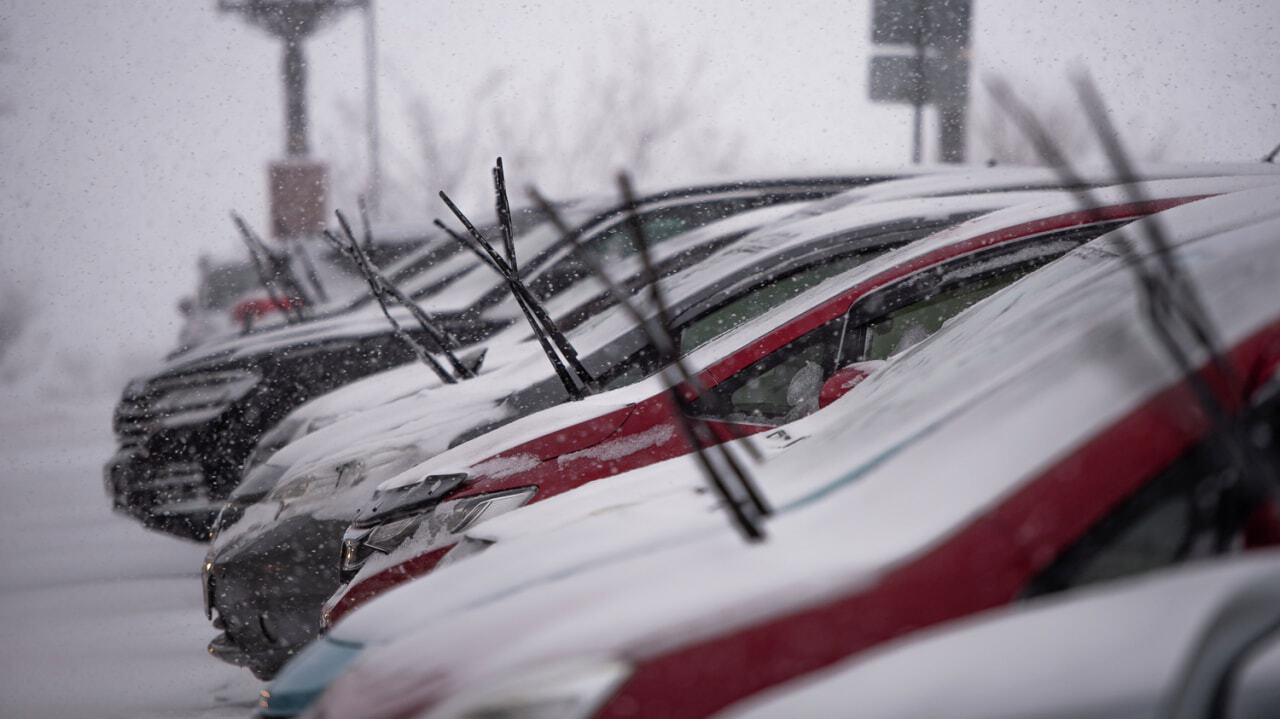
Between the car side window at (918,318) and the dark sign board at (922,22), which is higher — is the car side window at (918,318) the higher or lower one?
the lower one

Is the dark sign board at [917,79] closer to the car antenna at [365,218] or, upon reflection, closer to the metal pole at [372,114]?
the car antenna at [365,218]

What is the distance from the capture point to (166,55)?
829 inches

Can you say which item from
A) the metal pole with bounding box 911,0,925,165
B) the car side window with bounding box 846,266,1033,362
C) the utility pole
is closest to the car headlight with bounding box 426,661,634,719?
the car side window with bounding box 846,266,1033,362

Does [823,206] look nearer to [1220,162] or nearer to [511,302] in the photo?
[1220,162]

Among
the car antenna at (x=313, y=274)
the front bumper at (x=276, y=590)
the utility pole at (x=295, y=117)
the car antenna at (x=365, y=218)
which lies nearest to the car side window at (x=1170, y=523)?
the front bumper at (x=276, y=590)

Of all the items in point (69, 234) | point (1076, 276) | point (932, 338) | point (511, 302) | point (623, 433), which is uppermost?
point (1076, 276)

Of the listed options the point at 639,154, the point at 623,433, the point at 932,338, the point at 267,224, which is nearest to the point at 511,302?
the point at 623,433

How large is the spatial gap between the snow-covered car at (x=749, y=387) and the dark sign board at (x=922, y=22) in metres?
6.66

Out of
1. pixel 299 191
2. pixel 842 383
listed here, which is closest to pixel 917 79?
pixel 842 383

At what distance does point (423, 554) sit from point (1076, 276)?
5.72 feet

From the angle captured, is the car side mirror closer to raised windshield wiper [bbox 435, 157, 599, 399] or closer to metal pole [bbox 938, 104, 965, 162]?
raised windshield wiper [bbox 435, 157, 599, 399]

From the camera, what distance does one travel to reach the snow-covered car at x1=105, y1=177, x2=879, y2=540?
664 centimetres

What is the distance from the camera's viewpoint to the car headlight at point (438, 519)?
3.22 m

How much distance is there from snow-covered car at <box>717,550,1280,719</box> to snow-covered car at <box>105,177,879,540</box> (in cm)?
537
